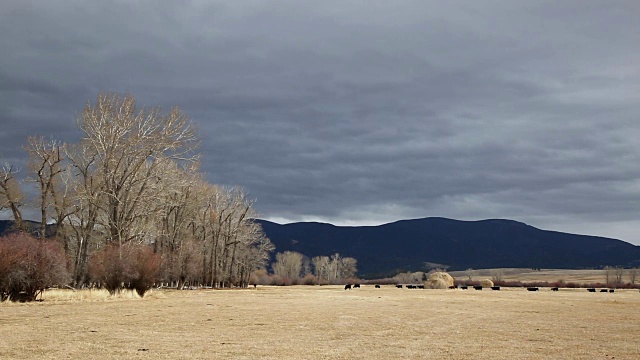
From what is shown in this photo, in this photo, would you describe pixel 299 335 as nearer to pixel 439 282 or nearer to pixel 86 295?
pixel 86 295

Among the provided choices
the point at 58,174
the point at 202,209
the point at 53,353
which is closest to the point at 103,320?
the point at 53,353

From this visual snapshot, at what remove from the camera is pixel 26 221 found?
220ft

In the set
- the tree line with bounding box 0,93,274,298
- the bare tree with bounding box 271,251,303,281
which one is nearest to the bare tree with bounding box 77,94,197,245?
the tree line with bounding box 0,93,274,298

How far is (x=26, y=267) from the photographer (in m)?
36.6

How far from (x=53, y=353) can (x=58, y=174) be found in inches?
1924

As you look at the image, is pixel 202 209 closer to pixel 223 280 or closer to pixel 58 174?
pixel 223 280

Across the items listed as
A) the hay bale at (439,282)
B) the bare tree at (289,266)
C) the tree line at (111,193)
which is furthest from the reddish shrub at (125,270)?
the bare tree at (289,266)

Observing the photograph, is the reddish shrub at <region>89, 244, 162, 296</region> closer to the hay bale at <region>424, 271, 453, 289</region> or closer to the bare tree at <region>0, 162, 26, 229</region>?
the bare tree at <region>0, 162, 26, 229</region>

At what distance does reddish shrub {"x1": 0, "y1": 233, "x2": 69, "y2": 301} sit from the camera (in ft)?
117

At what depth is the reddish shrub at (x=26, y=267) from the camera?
117 feet

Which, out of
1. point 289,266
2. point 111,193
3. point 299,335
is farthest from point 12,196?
point 289,266

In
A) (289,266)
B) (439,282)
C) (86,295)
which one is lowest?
(86,295)

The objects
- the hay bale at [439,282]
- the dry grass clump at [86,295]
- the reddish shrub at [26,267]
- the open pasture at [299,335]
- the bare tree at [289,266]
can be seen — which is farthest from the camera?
the bare tree at [289,266]

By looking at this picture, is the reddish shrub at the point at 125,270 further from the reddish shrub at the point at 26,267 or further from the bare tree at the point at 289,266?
the bare tree at the point at 289,266
